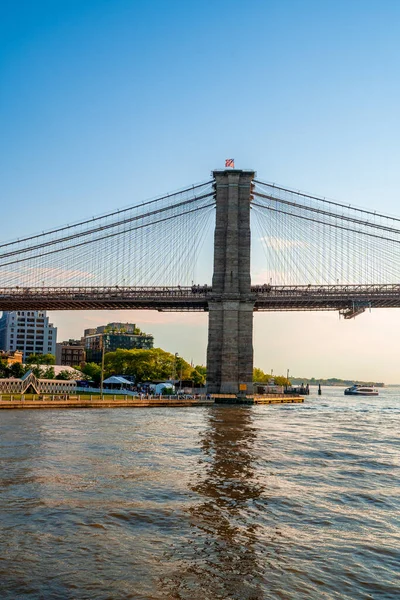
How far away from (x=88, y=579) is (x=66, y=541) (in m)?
2.12

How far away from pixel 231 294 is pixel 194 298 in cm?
476

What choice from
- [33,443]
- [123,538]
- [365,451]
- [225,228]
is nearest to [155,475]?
[123,538]

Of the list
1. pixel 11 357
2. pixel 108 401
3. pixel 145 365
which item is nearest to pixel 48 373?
pixel 145 365

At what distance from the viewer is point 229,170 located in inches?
2825

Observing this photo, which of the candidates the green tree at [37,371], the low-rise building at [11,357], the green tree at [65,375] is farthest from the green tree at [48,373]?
the low-rise building at [11,357]

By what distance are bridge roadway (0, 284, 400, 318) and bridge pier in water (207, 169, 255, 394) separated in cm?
127

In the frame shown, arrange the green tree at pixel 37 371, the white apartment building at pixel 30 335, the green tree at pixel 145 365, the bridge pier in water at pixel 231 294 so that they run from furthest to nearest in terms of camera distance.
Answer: the white apartment building at pixel 30 335, the green tree at pixel 145 365, the green tree at pixel 37 371, the bridge pier in water at pixel 231 294

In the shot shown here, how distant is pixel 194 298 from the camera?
231 ft

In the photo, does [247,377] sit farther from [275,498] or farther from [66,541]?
[66,541]

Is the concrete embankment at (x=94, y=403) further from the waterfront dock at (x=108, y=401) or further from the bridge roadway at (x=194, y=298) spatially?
the bridge roadway at (x=194, y=298)

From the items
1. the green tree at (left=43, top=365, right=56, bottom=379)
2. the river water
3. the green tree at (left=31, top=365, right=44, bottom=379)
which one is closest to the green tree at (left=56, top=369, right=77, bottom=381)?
the green tree at (left=43, top=365, right=56, bottom=379)

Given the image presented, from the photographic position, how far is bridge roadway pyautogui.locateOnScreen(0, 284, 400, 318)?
232 feet

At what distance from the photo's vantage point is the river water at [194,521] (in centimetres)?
977

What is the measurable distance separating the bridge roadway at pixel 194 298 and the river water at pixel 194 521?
44.8 meters
